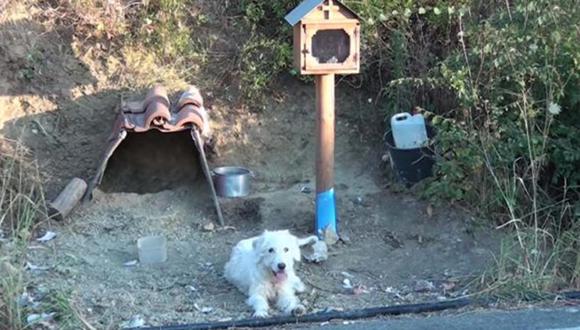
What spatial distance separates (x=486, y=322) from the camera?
5.11 meters

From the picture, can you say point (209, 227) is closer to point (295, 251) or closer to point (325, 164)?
point (325, 164)

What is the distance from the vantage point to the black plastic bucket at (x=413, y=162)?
749 cm

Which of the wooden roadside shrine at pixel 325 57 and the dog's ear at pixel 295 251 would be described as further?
the wooden roadside shrine at pixel 325 57

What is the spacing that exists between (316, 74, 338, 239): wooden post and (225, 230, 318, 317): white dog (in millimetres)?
860

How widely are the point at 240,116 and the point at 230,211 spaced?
1342 millimetres

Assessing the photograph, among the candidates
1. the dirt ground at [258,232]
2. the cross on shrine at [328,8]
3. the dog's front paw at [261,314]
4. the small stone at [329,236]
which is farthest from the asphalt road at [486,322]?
the cross on shrine at [328,8]

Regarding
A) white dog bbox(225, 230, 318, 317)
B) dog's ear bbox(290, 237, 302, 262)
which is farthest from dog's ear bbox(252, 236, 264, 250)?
dog's ear bbox(290, 237, 302, 262)

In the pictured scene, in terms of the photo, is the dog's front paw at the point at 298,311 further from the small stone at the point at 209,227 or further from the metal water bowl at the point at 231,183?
the metal water bowl at the point at 231,183

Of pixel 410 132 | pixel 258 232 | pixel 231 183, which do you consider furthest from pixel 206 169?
pixel 410 132

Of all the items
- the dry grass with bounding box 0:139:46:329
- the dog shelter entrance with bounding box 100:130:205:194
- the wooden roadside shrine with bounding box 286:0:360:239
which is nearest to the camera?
the dry grass with bounding box 0:139:46:329

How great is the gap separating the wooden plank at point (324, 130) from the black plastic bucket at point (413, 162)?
0.91 meters

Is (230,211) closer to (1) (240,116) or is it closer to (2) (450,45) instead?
(1) (240,116)

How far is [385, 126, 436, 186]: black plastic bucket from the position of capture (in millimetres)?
7488

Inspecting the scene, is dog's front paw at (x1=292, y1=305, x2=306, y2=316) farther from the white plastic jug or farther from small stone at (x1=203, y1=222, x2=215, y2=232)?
the white plastic jug
